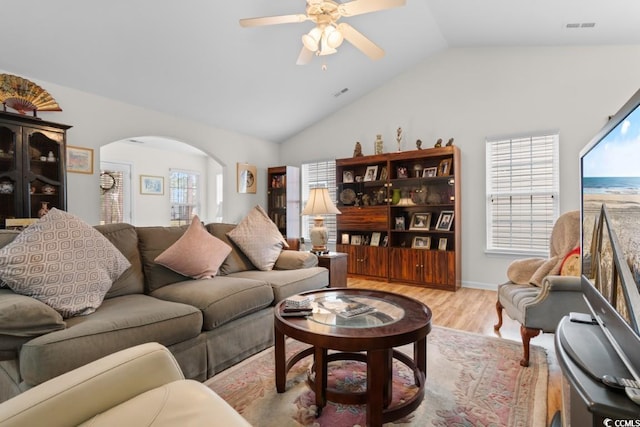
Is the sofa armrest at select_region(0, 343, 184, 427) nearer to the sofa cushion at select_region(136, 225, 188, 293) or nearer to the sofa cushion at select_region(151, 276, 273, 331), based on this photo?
the sofa cushion at select_region(151, 276, 273, 331)

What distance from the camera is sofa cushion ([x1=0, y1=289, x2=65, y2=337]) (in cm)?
135

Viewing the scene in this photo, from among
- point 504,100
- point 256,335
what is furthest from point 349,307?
point 504,100

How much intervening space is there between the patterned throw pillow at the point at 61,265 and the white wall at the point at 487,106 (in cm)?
414

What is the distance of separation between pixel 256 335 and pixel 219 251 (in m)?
0.76

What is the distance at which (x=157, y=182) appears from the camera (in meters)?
6.55

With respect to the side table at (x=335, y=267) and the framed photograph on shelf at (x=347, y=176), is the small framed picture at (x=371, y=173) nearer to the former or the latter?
the framed photograph on shelf at (x=347, y=176)

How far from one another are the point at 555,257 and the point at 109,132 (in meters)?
4.64

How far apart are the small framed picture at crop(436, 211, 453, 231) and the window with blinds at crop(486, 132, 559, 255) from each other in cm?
49

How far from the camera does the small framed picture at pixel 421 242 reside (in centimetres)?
457

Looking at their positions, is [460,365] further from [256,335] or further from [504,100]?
[504,100]

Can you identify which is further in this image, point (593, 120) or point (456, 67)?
point (456, 67)

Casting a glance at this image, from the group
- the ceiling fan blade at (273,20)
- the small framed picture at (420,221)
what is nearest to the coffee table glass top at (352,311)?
the ceiling fan blade at (273,20)

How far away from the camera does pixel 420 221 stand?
15.5 ft

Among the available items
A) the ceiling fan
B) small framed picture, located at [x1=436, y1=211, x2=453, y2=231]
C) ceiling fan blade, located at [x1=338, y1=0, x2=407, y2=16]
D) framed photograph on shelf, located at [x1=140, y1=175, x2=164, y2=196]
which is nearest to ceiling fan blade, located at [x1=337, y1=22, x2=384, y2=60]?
the ceiling fan
